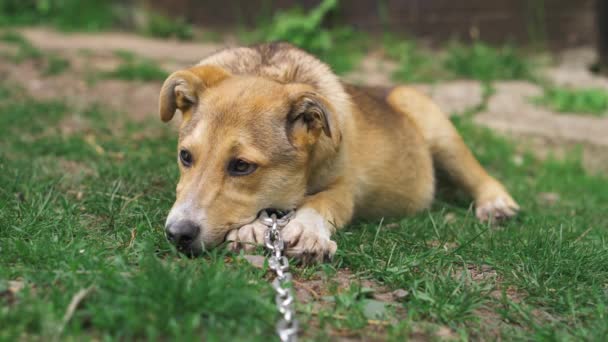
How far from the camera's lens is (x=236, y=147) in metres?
3.83

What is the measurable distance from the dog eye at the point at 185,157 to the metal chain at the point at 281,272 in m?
0.53

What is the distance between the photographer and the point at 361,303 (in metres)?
3.01

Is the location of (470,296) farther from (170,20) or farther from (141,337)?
(170,20)

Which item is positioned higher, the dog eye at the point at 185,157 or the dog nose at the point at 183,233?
the dog eye at the point at 185,157

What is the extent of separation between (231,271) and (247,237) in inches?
22.3

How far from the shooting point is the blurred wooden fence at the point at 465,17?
378 inches

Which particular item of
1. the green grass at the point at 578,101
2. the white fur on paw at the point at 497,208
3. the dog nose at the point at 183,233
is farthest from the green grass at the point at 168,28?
the dog nose at the point at 183,233

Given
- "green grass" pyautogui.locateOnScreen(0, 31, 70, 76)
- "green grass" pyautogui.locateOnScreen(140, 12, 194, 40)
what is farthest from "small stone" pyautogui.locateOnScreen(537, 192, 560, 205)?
"green grass" pyautogui.locateOnScreen(140, 12, 194, 40)

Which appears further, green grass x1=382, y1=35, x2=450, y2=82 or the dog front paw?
green grass x1=382, y1=35, x2=450, y2=82

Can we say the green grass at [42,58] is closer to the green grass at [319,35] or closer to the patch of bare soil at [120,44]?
the patch of bare soil at [120,44]

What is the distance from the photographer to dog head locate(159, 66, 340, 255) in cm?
365

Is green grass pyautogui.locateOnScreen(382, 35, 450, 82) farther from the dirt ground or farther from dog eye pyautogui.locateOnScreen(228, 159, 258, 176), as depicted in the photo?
dog eye pyautogui.locateOnScreen(228, 159, 258, 176)

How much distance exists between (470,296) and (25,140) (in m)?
4.68

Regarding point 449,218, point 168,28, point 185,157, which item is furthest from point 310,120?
point 168,28
